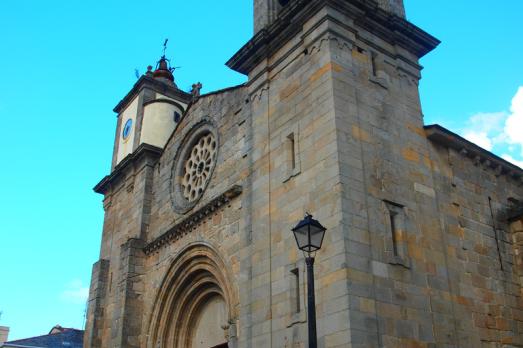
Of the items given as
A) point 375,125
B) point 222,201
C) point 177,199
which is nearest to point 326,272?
point 375,125

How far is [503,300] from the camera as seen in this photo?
15.0 metres

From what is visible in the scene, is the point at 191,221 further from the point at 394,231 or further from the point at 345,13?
the point at 345,13

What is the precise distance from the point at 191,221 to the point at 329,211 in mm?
6761

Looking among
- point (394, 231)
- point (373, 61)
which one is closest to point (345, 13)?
point (373, 61)

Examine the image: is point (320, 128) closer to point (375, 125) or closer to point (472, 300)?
point (375, 125)

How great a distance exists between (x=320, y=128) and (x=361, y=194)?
190 cm

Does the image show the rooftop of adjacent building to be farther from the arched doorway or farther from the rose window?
the rose window

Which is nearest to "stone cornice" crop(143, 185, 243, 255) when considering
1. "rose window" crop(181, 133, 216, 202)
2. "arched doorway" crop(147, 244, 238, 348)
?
"arched doorway" crop(147, 244, 238, 348)

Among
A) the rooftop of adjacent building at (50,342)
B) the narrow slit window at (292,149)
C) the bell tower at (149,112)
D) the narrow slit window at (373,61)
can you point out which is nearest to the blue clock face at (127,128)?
the bell tower at (149,112)

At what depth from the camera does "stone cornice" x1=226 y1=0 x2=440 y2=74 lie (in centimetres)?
1471

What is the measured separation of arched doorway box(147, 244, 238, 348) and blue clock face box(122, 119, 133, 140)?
27.4ft

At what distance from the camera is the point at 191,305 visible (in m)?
18.5

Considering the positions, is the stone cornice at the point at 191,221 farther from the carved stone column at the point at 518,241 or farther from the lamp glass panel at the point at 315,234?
the carved stone column at the point at 518,241

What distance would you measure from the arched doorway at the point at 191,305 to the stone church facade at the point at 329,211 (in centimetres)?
5
